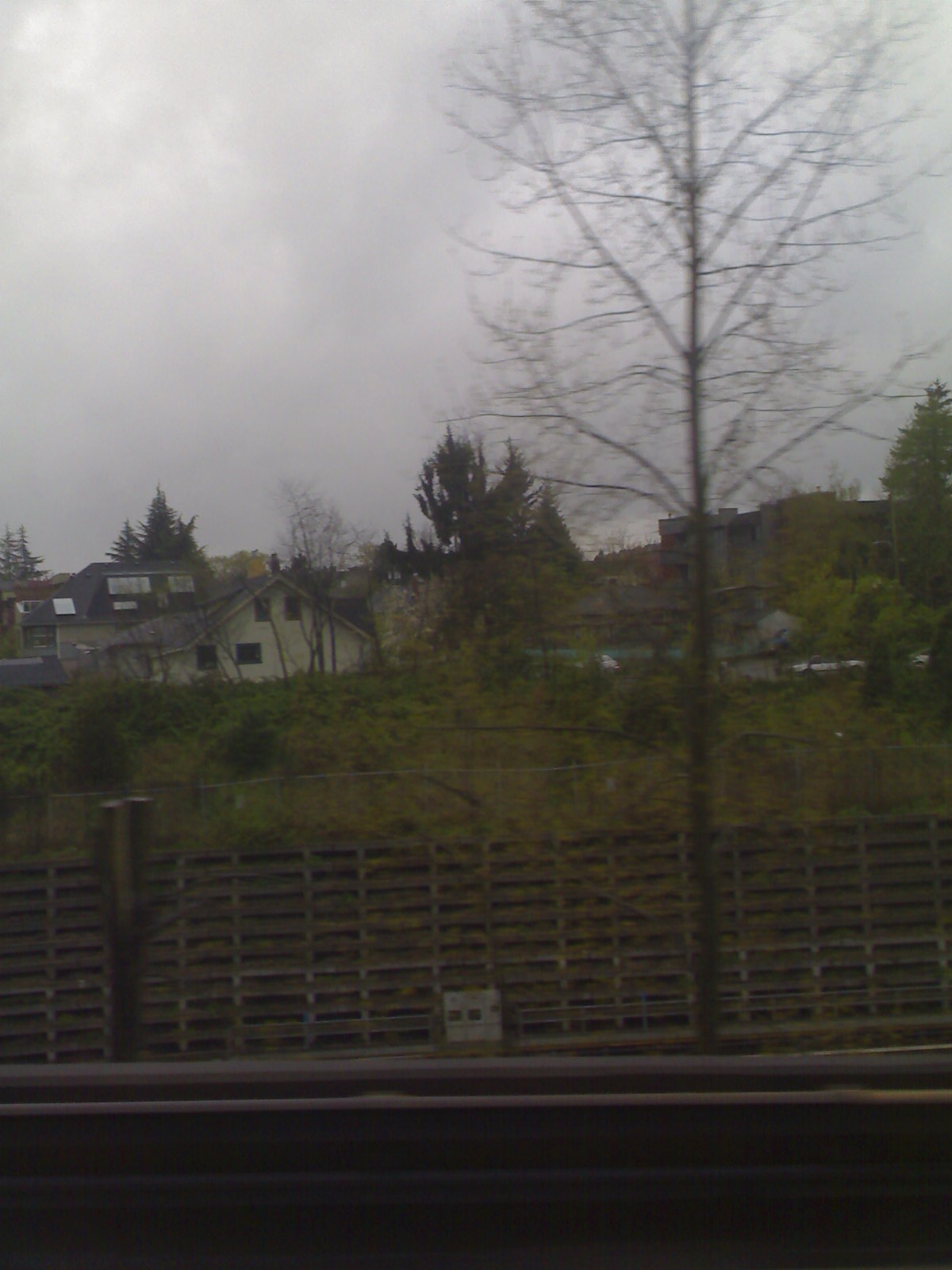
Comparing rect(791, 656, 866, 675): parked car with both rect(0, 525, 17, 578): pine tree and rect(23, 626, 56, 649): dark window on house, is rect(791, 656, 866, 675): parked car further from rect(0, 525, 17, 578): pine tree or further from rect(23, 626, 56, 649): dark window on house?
rect(0, 525, 17, 578): pine tree

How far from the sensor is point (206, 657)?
67.6 feet

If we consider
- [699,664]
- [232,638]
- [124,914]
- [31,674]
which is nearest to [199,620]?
[232,638]

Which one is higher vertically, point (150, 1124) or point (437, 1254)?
point (150, 1124)

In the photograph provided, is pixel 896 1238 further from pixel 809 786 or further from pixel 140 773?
pixel 140 773

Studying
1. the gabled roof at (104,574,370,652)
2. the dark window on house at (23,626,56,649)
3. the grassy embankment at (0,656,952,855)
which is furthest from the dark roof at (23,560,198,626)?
the grassy embankment at (0,656,952,855)

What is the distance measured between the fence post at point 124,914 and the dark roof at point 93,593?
2002 centimetres

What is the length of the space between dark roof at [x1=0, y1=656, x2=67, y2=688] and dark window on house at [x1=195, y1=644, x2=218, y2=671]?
7.86 ft

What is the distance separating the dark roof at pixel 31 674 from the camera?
1941 centimetres

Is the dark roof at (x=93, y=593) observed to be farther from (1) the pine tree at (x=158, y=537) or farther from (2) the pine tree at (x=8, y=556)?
(2) the pine tree at (x=8, y=556)

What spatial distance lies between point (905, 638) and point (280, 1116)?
18.5ft

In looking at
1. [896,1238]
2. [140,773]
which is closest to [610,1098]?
[896,1238]

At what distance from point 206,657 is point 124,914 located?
16.9 metres

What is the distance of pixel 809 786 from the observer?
5.20m

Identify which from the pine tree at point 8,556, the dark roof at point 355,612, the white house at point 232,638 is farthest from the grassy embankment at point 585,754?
the pine tree at point 8,556
